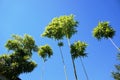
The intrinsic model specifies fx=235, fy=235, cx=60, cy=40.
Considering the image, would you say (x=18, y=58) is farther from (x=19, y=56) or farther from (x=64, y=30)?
(x=64, y=30)

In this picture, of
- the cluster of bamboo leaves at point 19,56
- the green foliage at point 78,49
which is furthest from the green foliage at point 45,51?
the green foliage at point 78,49

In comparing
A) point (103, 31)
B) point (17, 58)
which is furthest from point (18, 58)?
point (103, 31)

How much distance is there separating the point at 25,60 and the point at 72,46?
9530 mm

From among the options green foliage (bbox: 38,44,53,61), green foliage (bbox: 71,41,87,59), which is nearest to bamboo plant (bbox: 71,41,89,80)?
green foliage (bbox: 71,41,87,59)

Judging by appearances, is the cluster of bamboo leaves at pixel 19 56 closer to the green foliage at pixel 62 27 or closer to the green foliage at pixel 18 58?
the green foliage at pixel 18 58

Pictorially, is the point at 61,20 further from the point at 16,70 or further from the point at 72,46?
the point at 16,70

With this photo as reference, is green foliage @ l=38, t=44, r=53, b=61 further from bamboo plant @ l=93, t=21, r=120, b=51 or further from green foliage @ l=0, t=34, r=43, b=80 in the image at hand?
bamboo plant @ l=93, t=21, r=120, b=51

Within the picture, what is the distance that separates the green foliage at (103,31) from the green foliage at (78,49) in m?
2.84

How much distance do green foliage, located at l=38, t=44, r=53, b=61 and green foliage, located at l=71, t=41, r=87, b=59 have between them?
319 inches

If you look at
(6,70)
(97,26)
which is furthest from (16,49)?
(97,26)

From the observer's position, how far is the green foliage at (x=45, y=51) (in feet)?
155

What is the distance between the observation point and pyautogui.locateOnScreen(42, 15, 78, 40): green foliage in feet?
138

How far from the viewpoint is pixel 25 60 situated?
43.9 metres

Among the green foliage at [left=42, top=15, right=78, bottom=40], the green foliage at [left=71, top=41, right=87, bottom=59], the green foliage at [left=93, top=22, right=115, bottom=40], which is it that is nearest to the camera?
the green foliage at [left=93, top=22, right=115, bottom=40]
